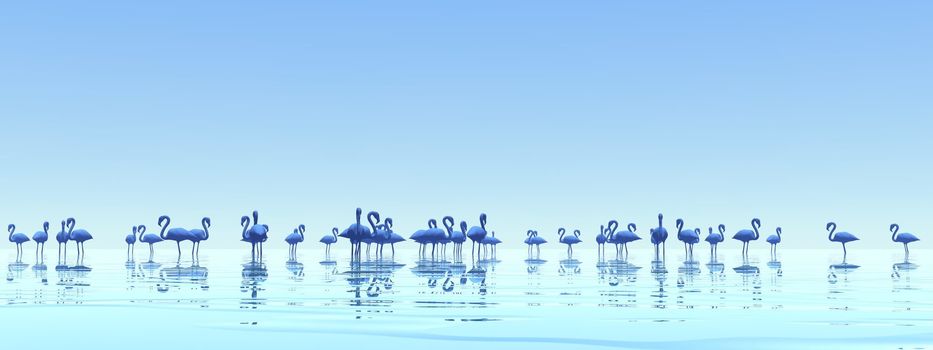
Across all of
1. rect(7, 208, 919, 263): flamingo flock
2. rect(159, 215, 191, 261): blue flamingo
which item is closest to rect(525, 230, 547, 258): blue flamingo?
rect(7, 208, 919, 263): flamingo flock

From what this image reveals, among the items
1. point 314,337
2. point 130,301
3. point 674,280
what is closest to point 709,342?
point 314,337

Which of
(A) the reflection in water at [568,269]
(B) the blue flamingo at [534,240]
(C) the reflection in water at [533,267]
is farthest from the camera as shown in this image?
(B) the blue flamingo at [534,240]

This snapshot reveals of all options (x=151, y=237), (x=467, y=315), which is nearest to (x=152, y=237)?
(x=151, y=237)

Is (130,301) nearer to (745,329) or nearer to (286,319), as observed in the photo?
(286,319)

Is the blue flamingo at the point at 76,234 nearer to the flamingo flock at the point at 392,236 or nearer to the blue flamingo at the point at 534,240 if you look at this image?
the flamingo flock at the point at 392,236

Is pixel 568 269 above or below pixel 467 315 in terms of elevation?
below

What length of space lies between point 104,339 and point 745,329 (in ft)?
27.1

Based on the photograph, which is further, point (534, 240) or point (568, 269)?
point (534, 240)

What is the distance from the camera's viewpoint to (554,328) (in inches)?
516

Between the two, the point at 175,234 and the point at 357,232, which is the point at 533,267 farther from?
the point at 175,234

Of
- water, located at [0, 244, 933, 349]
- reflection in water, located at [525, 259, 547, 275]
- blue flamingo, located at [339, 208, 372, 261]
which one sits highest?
blue flamingo, located at [339, 208, 372, 261]

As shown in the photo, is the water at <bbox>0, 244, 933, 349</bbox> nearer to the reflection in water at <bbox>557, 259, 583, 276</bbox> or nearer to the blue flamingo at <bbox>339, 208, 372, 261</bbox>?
the reflection in water at <bbox>557, 259, 583, 276</bbox>

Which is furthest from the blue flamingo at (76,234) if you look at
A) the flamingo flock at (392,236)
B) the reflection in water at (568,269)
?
the reflection in water at (568,269)

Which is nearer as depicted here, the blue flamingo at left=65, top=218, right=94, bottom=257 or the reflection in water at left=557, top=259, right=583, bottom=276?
the reflection in water at left=557, top=259, right=583, bottom=276
